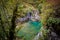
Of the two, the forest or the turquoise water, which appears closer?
the forest

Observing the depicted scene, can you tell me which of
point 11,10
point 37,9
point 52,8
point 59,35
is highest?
point 11,10

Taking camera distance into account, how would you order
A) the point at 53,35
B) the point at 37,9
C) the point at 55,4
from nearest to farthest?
the point at 53,35, the point at 55,4, the point at 37,9

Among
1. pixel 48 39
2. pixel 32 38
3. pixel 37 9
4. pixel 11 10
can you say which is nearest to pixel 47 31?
pixel 48 39

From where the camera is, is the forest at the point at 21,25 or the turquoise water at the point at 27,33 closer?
the forest at the point at 21,25

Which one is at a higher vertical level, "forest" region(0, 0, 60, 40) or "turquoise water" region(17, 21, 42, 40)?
"forest" region(0, 0, 60, 40)

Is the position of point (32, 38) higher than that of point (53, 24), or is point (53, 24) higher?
point (53, 24)

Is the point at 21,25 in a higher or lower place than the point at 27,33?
higher

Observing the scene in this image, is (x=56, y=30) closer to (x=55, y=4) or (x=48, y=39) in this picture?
(x=48, y=39)

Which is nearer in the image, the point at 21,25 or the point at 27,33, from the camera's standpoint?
the point at 21,25

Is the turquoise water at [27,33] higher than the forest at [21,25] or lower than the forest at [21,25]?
lower

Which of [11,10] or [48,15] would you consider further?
[48,15]

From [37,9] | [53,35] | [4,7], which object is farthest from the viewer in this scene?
[37,9]
